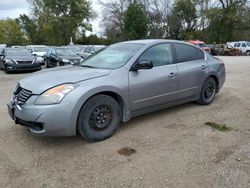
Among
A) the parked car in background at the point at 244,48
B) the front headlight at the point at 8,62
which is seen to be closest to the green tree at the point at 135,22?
the parked car in background at the point at 244,48

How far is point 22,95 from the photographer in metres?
4.44

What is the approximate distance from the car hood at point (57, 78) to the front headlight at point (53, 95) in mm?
83

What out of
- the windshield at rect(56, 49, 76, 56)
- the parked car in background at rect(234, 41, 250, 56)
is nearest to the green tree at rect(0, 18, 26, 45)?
the parked car in background at rect(234, 41, 250, 56)

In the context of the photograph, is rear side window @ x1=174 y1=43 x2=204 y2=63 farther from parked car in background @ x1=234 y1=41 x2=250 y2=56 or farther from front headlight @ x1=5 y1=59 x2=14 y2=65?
parked car in background @ x1=234 y1=41 x2=250 y2=56

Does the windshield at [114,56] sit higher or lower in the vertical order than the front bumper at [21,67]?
higher

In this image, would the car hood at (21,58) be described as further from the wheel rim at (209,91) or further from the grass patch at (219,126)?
the grass patch at (219,126)

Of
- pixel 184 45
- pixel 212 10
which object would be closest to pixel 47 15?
pixel 212 10

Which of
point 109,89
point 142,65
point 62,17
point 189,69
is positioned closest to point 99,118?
point 109,89

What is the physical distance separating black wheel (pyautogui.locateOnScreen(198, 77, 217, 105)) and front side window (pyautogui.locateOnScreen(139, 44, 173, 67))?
4.07 feet

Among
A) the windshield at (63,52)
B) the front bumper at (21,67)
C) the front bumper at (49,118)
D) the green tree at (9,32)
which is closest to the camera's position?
the front bumper at (49,118)

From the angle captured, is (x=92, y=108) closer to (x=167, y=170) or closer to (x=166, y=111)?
(x=167, y=170)

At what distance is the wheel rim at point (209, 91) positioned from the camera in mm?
6552

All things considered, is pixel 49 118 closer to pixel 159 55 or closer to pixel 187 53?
pixel 159 55

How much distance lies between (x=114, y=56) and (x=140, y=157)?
208cm
